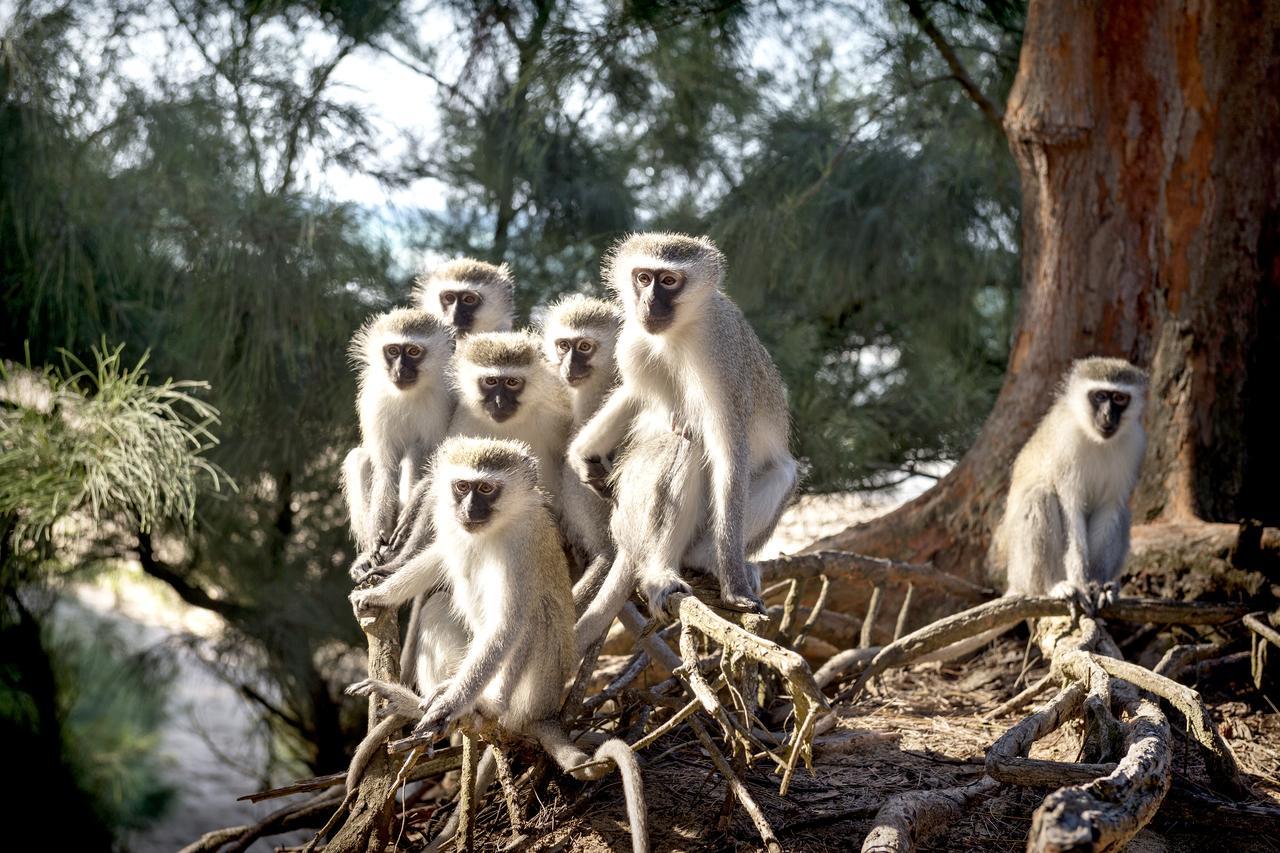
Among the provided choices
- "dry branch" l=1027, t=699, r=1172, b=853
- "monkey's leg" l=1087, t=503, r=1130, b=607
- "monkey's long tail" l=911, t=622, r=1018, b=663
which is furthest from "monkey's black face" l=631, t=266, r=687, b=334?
"monkey's leg" l=1087, t=503, r=1130, b=607

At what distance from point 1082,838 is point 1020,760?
0.71 m

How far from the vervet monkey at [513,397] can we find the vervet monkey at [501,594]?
1.09ft

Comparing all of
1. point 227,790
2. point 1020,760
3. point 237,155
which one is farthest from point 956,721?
point 227,790

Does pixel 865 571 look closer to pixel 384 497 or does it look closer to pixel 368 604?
pixel 384 497

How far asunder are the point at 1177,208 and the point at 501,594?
3.63 meters

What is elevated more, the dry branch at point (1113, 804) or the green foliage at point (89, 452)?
the green foliage at point (89, 452)

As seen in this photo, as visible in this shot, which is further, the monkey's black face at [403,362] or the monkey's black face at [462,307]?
the monkey's black face at [462,307]

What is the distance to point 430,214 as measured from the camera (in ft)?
22.3

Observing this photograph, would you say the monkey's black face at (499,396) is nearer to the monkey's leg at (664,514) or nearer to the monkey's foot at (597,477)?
the monkey's foot at (597,477)

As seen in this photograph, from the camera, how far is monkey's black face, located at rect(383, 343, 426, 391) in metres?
3.94

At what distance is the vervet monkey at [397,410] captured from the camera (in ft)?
13.0

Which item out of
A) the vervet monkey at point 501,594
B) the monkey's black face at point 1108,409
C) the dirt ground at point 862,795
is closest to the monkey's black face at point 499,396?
the vervet monkey at point 501,594

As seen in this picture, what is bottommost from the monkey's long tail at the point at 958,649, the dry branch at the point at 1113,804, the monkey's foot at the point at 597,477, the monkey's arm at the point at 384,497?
the monkey's long tail at the point at 958,649

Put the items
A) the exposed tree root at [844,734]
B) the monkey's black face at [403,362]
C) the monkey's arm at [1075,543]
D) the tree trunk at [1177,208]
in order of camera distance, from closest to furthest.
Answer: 1. the exposed tree root at [844,734]
2. the monkey's black face at [403,362]
3. the monkey's arm at [1075,543]
4. the tree trunk at [1177,208]
